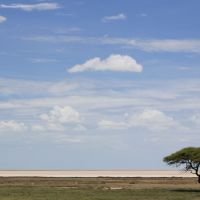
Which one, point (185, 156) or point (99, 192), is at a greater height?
point (185, 156)

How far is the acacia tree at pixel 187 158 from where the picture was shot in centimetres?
9159

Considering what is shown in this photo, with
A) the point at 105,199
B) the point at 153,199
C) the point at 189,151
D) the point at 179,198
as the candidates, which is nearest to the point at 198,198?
the point at 179,198

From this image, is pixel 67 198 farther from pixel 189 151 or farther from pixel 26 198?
pixel 189 151

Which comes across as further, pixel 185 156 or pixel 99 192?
pixel 185 156

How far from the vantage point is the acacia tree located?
9159cm

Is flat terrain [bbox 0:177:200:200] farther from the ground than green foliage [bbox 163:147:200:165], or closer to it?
A: closer to it

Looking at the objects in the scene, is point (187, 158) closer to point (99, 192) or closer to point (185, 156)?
point (185, 156)

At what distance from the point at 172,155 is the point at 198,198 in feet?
109

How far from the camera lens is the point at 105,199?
60.6 metres

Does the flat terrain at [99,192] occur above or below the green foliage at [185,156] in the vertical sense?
below

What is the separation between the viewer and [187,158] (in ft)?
307

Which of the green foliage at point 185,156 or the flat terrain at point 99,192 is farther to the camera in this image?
the green foliage at point 185,156

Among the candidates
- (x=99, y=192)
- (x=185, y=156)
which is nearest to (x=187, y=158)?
(x=185, y=156)

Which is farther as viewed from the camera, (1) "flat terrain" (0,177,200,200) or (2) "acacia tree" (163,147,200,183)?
(2) "acacia tree" (163,147,200,183)
